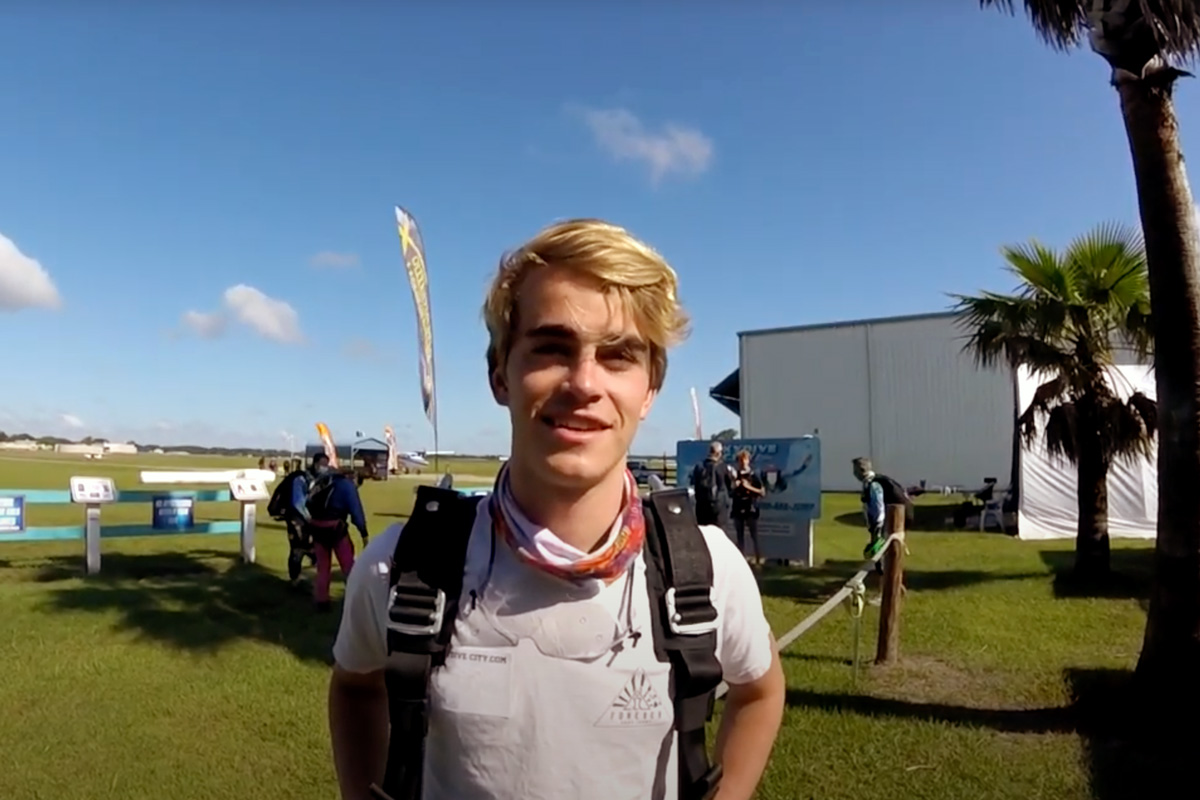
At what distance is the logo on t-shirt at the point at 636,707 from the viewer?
144 cm

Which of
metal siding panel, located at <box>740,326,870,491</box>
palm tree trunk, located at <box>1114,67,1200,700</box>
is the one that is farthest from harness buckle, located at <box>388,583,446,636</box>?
metal siding panel, located at <box>740,326,870,491</box>

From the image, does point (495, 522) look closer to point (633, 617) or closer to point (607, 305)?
point (633, 617)

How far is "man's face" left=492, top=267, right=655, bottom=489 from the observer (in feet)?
4.77

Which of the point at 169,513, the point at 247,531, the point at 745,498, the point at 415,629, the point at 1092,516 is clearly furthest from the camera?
the point at 745,498

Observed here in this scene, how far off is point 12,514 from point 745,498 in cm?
984

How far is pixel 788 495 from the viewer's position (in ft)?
44.9

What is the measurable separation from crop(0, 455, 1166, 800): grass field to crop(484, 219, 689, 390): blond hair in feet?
13.1

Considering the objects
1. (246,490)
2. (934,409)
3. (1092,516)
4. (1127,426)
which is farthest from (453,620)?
(934,409)

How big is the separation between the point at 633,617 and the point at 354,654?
50 cm

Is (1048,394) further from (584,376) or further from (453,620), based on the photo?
(453,620)

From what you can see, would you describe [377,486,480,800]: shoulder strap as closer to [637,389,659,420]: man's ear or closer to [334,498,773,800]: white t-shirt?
[334,498,773,800]: white t-shirt

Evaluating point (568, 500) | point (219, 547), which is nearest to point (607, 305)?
point (568, 500)

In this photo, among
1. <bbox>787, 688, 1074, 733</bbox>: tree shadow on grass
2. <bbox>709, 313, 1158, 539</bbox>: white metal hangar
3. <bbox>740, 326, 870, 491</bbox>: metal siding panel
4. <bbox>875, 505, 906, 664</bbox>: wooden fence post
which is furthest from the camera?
<bbox>740, 326, 870, 491</bbox>: metal siding panel

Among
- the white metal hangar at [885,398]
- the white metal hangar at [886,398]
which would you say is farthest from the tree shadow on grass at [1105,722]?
the white metal hangar at [885,398]
